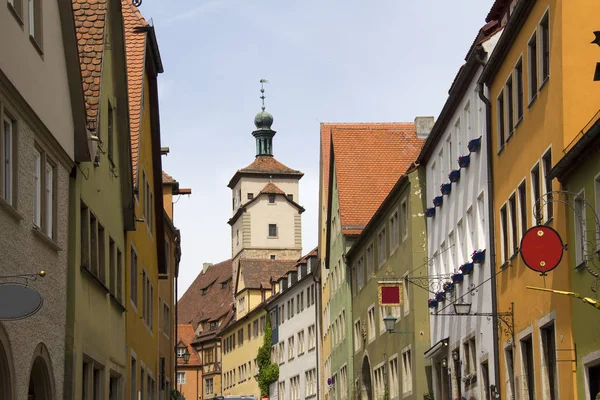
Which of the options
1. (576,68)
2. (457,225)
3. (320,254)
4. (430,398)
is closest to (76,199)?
(576,68)

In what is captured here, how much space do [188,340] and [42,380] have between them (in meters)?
106

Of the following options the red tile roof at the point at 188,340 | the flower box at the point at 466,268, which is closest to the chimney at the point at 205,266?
the red tile roof at the point at 188,340

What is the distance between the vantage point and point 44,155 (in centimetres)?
1853

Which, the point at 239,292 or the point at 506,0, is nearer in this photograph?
the point at 506,0

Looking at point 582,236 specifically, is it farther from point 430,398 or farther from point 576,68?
point 430,398

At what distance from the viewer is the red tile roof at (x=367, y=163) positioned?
55.4 metres

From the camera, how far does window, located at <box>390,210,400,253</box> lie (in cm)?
4252

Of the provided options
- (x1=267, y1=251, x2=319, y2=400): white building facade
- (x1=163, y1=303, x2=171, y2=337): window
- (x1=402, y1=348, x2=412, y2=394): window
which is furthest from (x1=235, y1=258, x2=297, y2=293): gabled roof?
(x1=402, y1=348, x2=412, y2=394): window

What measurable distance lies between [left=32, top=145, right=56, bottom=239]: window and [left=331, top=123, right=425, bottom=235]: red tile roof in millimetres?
36164

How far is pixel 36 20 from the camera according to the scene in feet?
60.0

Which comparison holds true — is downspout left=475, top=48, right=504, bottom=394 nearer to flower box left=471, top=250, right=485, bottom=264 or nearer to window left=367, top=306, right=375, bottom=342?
flower box left=471, top=250, right=485, bottom=264

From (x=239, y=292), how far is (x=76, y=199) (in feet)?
280

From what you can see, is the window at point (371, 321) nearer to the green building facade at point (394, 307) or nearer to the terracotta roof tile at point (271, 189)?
the green building facade at point (394, 307)

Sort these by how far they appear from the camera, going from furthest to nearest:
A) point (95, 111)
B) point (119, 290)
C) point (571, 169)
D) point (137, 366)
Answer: point (137, 366), point (119, 290), point (95, 111), point (571, 169)
